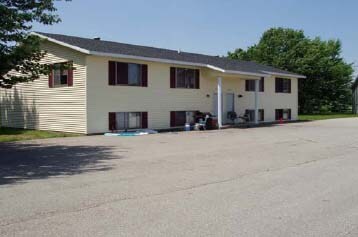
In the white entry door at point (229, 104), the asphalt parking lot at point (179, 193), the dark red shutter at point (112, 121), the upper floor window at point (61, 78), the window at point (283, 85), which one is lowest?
the asphalt parking lot at point (179, 193)

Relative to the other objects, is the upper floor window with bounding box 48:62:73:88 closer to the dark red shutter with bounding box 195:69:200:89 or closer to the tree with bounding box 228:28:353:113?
the dark red shutter with bounding box 195:69:200:89

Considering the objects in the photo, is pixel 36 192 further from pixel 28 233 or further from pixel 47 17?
pixel 47 17

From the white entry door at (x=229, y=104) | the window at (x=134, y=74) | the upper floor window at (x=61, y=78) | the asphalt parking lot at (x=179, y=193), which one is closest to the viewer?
the asphalt parking lot at (x=179, y=193)

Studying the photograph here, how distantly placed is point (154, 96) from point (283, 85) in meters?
14.6

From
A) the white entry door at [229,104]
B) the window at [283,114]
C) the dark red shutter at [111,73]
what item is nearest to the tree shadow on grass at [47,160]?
the dark red shutter at [111,73]

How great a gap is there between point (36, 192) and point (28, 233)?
2423 millimetres

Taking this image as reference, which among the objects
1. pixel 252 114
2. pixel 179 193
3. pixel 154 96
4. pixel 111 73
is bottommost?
pixel 179 193

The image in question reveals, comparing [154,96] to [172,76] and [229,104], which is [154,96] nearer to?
[172,76]

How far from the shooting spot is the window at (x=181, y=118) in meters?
24.6

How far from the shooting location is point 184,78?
25.4 metres

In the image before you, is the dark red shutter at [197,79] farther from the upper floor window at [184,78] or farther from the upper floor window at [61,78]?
the upper floor window at [61,78]

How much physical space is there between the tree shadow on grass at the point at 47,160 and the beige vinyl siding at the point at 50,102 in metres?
4.73

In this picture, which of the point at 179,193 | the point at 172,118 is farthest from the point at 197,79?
the point at 179,193

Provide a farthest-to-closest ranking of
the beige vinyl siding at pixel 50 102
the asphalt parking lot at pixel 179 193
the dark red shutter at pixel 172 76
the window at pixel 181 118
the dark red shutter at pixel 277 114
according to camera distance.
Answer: the dark red shutter at pixel 277 114 < the window at pixel 181 118 < the dark red shutter at pixel 172 76 < the beige vinyl siding at pixel 50 102 < the asphalt parking lot at pixel 179 193
